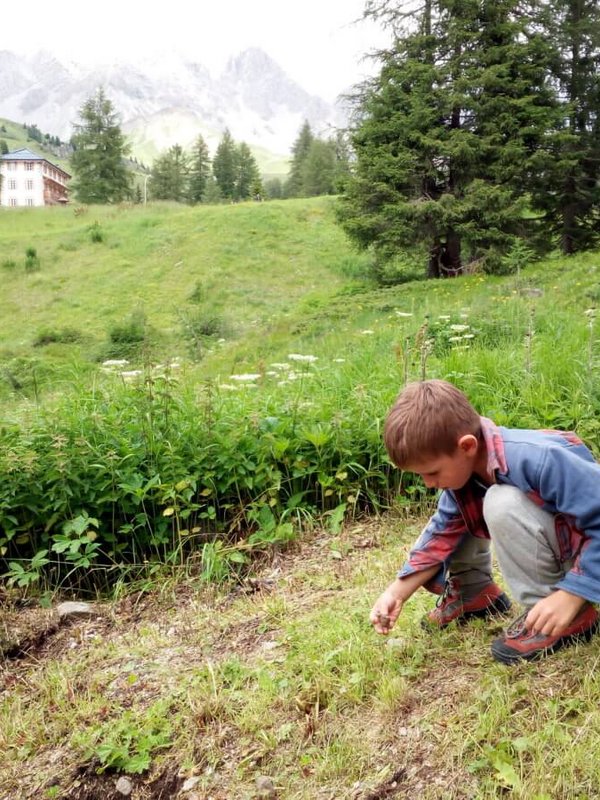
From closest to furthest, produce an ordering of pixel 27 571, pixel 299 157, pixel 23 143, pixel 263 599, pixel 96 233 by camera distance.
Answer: pixel 263 599 → pixel 27 571 → pixel 96 233 → pixel 299 157 → pixel 23 143

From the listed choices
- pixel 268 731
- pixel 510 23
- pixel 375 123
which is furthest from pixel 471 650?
pixel 510 23

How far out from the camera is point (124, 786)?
183cm

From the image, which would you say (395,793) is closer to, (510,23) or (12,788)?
(12,788)

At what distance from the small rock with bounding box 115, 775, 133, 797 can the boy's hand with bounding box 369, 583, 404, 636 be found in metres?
0.90

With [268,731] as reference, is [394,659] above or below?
above

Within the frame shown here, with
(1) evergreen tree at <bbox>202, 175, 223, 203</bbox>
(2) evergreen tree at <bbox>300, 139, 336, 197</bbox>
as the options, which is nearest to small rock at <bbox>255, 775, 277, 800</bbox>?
(2) evergreen tree at <bbox>300, 139, 336, 197</bbox>

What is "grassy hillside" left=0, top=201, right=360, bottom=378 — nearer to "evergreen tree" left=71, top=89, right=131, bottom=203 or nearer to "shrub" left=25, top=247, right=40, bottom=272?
"shrub" left=25, top=247, right=40, bottom=272

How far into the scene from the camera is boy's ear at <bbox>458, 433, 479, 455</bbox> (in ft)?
5.25

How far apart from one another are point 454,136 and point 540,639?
1308 cm

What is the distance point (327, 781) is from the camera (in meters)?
1.65

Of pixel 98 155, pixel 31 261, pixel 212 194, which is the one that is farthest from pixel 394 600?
pixel 212 194

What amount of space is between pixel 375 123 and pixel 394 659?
13.9m

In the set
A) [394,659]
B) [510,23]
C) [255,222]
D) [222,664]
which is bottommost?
[222,664]

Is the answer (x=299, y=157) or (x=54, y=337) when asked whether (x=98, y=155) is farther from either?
(x=54, y=337)
